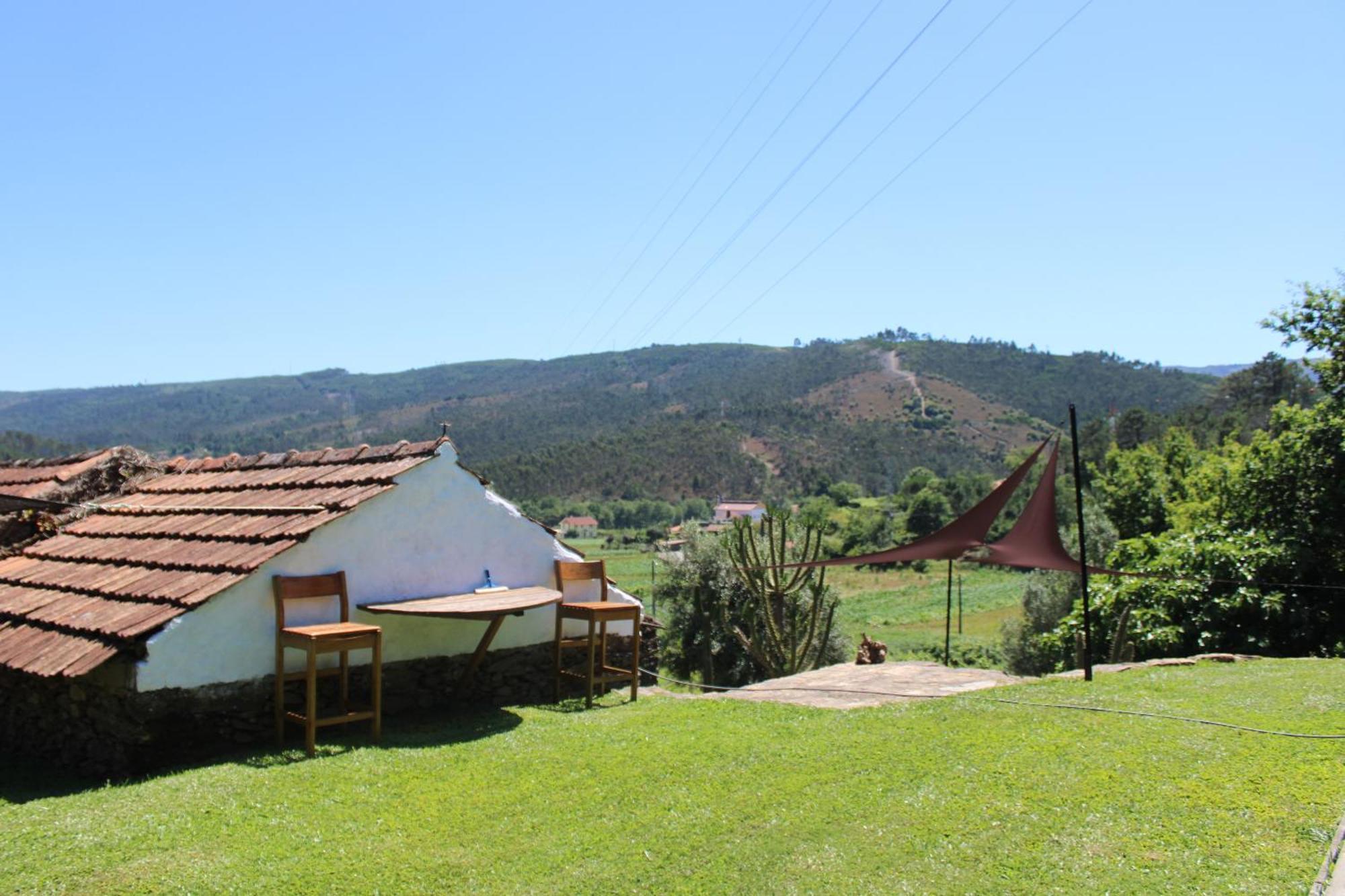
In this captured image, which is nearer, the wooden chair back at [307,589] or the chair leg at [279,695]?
the chair leg at [279,695]

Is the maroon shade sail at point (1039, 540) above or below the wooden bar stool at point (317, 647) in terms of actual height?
above

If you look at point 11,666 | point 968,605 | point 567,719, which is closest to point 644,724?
point 567,719

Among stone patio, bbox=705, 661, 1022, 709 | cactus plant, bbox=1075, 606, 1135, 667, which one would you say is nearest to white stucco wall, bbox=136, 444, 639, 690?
stone patio, bbox=705, 661, 1022, 709

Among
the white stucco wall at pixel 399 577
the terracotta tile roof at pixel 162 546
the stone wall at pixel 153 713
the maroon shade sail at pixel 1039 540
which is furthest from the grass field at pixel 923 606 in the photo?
the stone wall at pixel 153 713

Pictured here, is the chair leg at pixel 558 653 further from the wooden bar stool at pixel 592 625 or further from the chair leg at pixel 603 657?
the chair leg at pixel 603 657

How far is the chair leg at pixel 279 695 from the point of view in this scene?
8.27 metres

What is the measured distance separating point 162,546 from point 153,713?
242cm

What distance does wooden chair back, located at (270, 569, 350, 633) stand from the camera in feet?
27.9

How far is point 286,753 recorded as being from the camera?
8109 millimetres

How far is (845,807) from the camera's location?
6383mm

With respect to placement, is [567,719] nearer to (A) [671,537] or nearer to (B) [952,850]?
(B) [952,850]

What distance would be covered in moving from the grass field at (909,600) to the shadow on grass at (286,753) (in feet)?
68.1

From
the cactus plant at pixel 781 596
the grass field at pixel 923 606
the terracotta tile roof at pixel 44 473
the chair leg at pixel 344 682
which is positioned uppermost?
the terracotta tile roof at pixel 44 473

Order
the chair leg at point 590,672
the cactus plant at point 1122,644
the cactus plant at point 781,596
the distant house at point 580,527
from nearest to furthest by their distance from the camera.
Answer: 1. the chair leg at point 590,672
2. the cactus plant at point 1122,644
3. the cactus plant at point 781,596
4. the distant house at point 580,527
